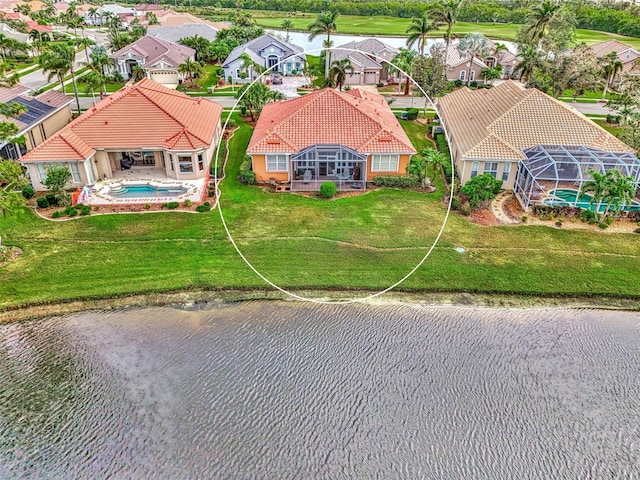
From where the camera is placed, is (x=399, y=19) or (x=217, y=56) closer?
(x=217, y=56)

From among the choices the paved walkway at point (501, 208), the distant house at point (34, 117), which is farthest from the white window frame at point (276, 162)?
the distant house at point (34, 117)

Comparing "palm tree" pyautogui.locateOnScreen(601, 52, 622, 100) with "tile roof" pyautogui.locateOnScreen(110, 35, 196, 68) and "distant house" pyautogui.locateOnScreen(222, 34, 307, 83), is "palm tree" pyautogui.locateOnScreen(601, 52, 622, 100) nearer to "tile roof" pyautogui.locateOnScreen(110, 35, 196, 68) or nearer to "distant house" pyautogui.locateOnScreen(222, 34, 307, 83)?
"distant house" pyautogui.locateOnScreen(222, 34, 307, 83)

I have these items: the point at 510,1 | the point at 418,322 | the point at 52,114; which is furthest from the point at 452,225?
the point at 510,1

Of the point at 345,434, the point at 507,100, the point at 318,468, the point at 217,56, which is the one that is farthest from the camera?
the point at 217,56

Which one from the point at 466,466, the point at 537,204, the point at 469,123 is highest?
the point at 469,123

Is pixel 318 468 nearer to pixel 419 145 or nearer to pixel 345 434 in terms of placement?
pixel 345 434

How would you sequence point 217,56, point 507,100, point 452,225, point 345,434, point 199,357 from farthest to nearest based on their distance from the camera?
point 217,56 < point 507,100 < point 452,225 < point 199,357 < point 345,434

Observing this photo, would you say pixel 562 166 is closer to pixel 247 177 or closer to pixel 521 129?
pixel 521 129

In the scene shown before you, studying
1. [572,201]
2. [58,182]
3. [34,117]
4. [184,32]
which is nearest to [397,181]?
[572,201]

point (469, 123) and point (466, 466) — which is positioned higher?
point (469, 123)
